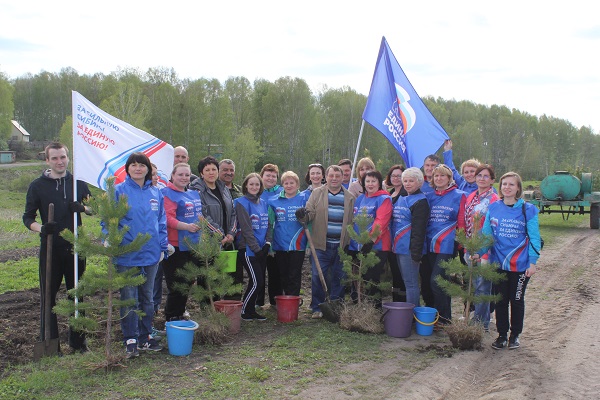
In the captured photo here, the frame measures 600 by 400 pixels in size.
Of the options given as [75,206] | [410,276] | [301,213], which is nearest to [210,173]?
[301,213]

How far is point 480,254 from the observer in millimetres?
5781

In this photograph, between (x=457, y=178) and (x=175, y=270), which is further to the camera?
(x=457, y=178)

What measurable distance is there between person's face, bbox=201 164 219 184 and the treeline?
30079 mm

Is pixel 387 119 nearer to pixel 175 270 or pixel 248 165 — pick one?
pixel 175 270

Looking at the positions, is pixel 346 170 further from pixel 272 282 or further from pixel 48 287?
pixel 48 287

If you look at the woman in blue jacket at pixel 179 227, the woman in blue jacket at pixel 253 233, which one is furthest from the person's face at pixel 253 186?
the woman in blue jacket at pixel 179 227

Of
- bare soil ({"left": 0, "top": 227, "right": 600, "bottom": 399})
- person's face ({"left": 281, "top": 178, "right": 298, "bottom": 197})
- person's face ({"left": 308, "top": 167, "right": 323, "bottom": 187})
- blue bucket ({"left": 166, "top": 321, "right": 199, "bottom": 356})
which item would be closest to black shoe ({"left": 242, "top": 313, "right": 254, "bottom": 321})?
bare soil ({"left": 0, "top": 227, "right": 600, "bottom": 399})

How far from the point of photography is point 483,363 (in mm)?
5215

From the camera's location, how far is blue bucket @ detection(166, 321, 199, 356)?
512 cm

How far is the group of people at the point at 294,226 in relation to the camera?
16.6ft

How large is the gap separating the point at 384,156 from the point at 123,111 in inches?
1111

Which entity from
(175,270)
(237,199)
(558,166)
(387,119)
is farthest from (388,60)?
(558,166)

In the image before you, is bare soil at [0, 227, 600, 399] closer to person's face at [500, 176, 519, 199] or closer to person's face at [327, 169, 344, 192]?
person's face at [500, 176, 519, 199]

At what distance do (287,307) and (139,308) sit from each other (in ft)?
6.42
